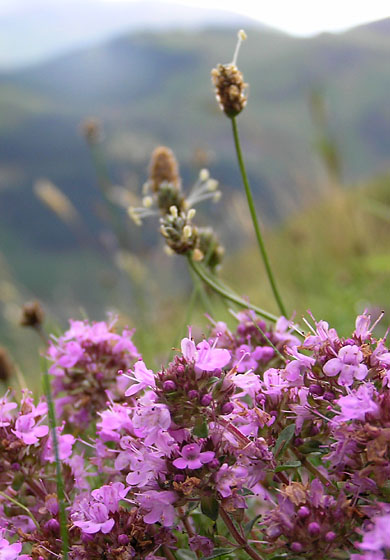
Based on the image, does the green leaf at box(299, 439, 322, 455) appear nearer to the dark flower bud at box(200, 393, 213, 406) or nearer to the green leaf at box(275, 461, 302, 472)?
the green leaf at box(275, 461, 302, 472)

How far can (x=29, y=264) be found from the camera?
3800 centimetres

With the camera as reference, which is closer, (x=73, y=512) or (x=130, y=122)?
(x=73, y=512)

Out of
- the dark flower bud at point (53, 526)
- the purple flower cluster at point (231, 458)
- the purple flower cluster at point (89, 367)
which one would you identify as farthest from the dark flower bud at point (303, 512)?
the purple flower cluster at point (89, 367)

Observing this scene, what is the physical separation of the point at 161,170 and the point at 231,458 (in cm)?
108

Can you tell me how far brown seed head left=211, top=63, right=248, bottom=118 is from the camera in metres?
1.43

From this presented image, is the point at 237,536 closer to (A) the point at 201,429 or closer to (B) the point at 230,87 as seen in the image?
(A) the point at 201,429

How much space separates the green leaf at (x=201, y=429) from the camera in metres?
0.86

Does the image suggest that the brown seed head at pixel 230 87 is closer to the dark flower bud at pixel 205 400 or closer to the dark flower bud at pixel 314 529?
the dark flower bud at pixel 205 400

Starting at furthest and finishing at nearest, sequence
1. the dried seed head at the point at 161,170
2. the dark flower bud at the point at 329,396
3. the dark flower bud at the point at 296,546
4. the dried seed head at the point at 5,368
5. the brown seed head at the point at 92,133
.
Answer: the brown seed head at the point at 92,133
the dried seed head at the point at 5,368
the dried seed head at the point at 161,170
the dark flower bud at the point at 329,396
the dark flower bud at the point at 296,546

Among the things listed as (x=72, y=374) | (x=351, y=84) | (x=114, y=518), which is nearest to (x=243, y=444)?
(x=114, y=518)

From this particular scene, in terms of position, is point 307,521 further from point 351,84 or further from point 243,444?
point 351,84

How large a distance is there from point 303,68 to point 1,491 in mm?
43515

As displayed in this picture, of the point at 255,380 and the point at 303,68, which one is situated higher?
the point at 303,68

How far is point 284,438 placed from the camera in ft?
2.97
